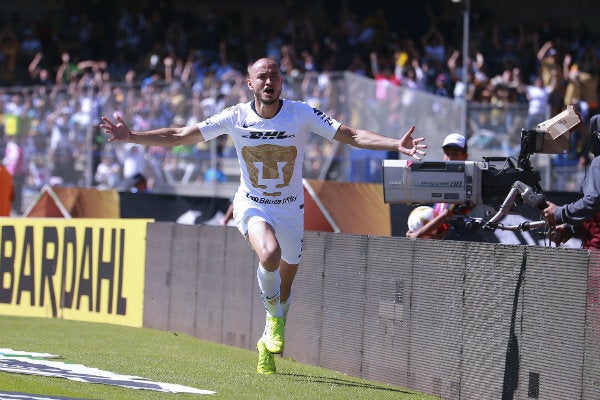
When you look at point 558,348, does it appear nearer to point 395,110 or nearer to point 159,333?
point 159,333

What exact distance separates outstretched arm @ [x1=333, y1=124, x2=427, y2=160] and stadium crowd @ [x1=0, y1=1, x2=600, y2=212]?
8.87m

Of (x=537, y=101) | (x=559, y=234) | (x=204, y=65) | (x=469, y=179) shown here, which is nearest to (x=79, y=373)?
(x=469, y=179)

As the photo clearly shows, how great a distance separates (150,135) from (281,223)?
46.9 inches

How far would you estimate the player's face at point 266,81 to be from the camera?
29.7 ft

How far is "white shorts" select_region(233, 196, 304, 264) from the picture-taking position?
30.2 ft

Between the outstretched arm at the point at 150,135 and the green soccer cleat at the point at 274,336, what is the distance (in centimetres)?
151

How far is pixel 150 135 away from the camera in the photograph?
9219mm

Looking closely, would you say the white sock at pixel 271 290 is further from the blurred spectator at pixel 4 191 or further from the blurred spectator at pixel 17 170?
the blurred spectator at pixel 17 170

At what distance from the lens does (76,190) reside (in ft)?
57.2

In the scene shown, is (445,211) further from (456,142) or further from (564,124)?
(564,124)

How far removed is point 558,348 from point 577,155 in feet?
35.4

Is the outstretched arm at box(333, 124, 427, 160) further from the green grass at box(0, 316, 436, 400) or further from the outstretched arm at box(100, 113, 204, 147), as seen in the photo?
the green grass at box(0, 316, 436, 400)

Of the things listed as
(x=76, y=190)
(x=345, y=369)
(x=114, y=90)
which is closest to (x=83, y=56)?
(x=114, y=90)

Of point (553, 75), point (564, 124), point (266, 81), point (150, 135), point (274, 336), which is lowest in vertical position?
point (274, 336)
